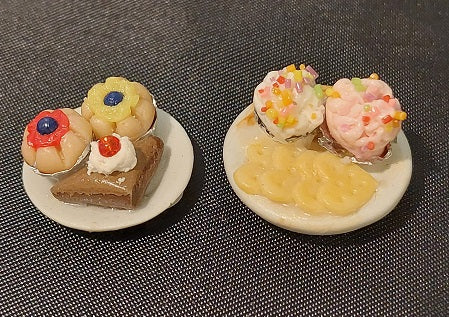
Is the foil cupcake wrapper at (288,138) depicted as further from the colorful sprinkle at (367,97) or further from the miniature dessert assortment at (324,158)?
the colorful sprinkle at (367,97)

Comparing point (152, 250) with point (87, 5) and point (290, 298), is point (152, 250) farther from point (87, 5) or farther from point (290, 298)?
point (87, 5)

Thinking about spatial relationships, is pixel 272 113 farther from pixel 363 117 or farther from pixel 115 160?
pixel 115 160

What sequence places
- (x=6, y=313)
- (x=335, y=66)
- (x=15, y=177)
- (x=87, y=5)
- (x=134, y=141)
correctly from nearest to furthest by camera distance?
1. (x=6, y=313)
2. (x=134, y=141)
3. (x=15, y=177)
4. (x=335, y=66)
5. (x=87, y=5)

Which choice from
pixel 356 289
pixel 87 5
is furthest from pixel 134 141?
pixel 87 5

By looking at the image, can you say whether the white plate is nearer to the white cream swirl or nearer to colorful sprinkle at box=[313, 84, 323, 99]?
the white cream swirl

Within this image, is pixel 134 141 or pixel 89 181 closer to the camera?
pixel 89 181

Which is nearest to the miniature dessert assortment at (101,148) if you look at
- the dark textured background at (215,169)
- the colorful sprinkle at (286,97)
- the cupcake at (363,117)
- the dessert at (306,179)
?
the dark textured background at (215,169)
